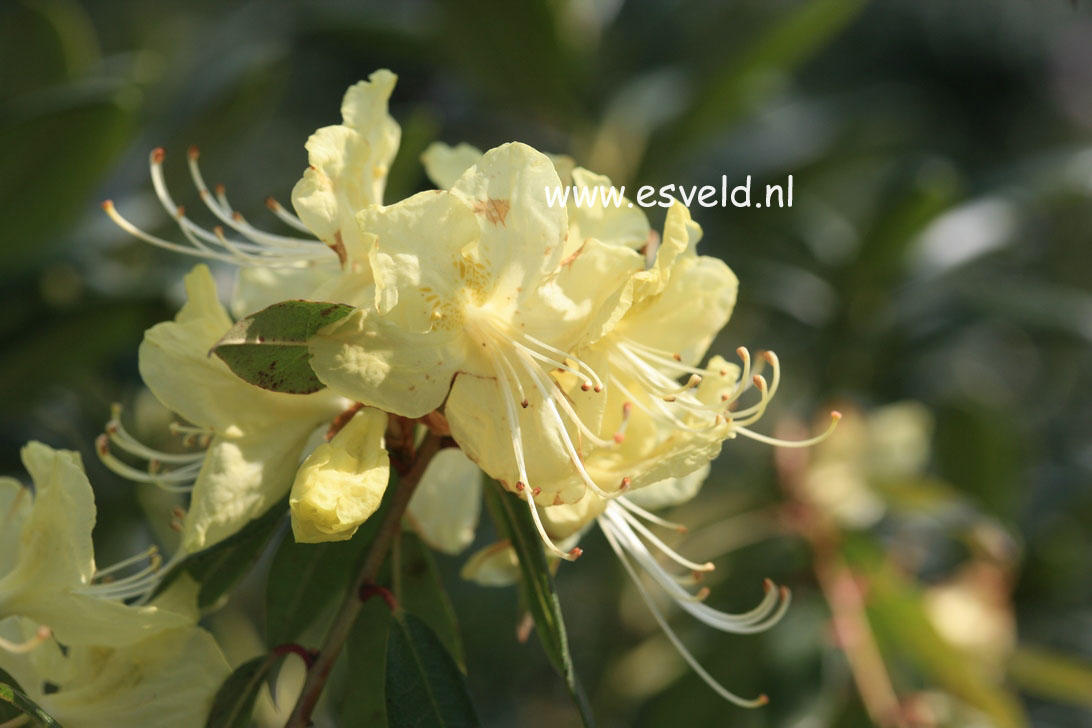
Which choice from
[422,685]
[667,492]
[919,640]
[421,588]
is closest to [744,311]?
[919,640]

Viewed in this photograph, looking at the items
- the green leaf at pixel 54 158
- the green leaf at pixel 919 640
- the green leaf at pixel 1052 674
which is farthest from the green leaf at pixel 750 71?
the green leaf at pixel 1052 674

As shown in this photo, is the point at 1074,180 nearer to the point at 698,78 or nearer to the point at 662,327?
the point at 698,78

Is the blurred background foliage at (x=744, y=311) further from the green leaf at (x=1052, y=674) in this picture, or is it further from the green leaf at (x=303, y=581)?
the green leaf at (x=303, y=581)

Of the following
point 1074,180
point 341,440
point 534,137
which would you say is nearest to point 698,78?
point 534,137

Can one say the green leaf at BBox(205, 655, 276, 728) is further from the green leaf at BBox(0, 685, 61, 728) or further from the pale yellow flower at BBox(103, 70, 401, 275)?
the pale yellow flower at BBox(103, 70, 401, 275)

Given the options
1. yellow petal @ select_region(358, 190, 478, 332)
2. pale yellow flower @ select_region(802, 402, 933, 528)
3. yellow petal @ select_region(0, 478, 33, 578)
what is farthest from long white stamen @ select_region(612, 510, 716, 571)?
pale yellow flower @ select_region(802, 402, 933, 528)
